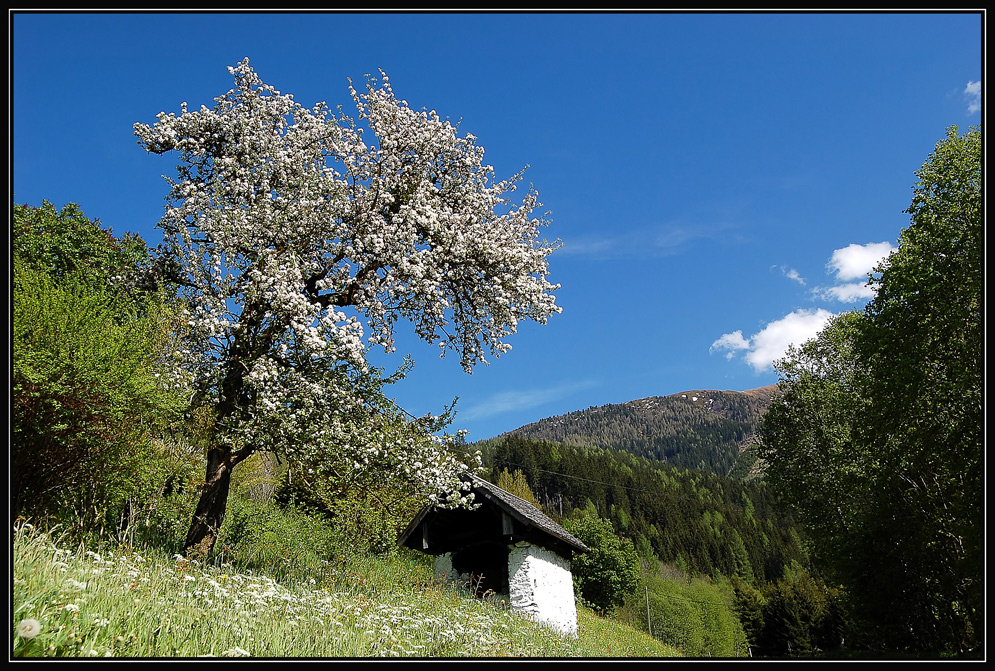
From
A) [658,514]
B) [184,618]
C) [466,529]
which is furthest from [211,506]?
[658,514]

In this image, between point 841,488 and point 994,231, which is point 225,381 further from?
point 841,488

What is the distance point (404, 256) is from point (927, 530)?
62.3 ft

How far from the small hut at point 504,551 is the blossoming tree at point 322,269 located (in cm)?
581

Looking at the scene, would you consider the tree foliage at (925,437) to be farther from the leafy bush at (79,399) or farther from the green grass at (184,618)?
the leafy bush at (79,399)

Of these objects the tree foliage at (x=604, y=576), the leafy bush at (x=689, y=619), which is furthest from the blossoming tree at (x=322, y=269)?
the leafy bush at (x=689, y=619)

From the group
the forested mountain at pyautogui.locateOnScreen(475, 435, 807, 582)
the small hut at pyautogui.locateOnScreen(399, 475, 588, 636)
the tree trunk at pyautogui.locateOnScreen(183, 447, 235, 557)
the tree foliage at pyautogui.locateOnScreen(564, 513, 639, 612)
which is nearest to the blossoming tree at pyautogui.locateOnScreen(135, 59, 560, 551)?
the tree trunk at pyautogui.locateOnScreen(183, 447, 235, 557)

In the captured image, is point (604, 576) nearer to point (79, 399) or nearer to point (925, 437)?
point (925, 437)

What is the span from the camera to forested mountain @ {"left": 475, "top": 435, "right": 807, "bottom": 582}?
344 ft

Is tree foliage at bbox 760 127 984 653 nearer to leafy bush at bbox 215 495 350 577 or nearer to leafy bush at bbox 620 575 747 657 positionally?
leafy bush at bbox 215 495 350 577

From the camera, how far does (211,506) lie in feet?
41.4

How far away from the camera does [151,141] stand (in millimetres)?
13273

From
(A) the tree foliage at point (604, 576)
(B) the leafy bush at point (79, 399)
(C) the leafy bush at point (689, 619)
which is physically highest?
(B) the leafy bush at point (79, 399)

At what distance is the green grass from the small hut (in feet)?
25.8

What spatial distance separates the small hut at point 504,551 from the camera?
1873 cm
